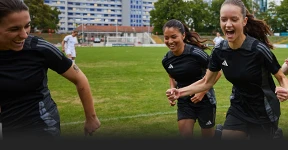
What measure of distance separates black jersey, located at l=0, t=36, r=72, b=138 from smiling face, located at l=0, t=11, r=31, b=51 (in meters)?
0.07

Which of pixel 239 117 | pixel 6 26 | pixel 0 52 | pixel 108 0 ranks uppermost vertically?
pixel 108 0

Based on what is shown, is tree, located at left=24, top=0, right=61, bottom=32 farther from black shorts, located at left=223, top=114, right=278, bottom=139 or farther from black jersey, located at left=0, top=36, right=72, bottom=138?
black jersey, located at left=0, top=36, right=72, bottom=138

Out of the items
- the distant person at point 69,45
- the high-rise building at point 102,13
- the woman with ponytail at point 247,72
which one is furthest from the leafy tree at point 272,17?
the woman with ponytail at point 247,72

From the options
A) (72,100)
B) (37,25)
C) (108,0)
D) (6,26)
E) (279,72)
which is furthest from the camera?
(108,0)

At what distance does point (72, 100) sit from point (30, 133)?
7.04 meters

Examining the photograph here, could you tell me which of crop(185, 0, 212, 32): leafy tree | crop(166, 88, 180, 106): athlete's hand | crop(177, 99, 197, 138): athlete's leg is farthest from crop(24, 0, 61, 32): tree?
crop(166, 88, 180, 106): athlete's hand

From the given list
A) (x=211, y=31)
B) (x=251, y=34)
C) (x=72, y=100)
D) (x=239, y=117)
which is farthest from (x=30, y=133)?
(x=211, y=31)

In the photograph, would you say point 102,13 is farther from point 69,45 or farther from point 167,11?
point 69,45

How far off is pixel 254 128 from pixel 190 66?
4.80ft

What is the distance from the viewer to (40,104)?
305 cm

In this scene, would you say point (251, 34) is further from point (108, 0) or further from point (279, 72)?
point (108, 0)

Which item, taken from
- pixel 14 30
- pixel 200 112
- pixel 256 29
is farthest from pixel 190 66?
pixel 14 30

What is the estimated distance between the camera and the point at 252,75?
3.97 m

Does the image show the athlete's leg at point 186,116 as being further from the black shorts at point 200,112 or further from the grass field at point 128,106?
the grass field at point 128,106
